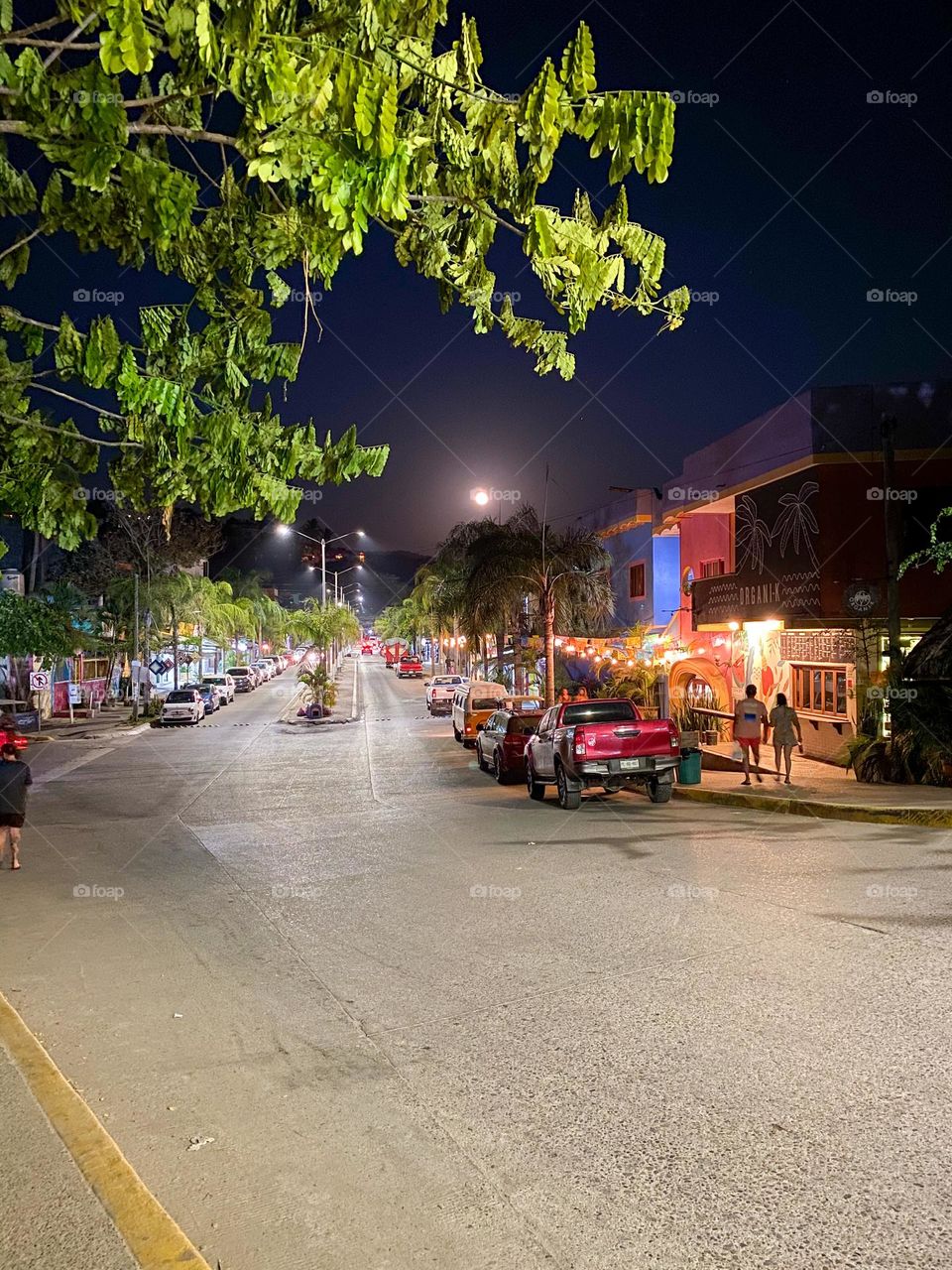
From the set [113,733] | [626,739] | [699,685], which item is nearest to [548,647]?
[699,685]

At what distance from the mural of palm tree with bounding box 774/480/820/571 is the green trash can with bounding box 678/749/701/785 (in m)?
5.10

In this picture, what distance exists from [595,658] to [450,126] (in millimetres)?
26023

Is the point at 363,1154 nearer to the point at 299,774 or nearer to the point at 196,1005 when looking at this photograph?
the point at 196,1005

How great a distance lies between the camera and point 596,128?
5133 millimetres

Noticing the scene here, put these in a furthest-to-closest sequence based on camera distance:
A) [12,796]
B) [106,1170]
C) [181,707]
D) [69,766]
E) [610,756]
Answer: [181,707] < [69,766] < [610,756] < [12,796] < [106,1170]

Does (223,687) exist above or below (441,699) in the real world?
above

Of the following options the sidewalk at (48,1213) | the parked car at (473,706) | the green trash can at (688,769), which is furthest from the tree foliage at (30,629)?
the sidewalk at (48,1213)

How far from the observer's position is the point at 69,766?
84.0ft

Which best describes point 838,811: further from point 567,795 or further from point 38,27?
point 38,27

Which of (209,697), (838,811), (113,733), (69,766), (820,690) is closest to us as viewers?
(838,811)

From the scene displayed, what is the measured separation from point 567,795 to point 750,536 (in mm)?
10615

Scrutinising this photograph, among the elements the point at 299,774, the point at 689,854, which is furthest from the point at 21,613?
the point at 689,854

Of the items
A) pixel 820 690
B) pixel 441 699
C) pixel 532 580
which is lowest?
pixel 441 699

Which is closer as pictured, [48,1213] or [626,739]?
[48,1213]
